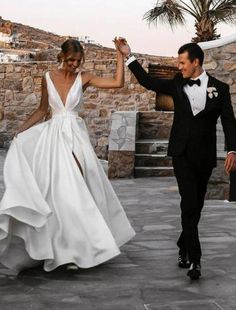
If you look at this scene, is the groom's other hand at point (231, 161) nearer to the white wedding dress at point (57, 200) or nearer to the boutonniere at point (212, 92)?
the boutonniere at point (212, 92)

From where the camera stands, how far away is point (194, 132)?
157 inches

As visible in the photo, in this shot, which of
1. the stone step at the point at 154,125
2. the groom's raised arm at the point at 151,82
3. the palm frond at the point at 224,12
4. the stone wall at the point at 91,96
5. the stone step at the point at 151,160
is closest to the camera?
the groom's raised arm at the point at 151,82

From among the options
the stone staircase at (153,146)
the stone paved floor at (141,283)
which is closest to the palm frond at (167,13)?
the stone staircase at (153,146)

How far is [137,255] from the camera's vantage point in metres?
4.73

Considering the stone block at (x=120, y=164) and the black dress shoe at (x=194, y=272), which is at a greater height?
the black dress shoe at (x=194, y=272)

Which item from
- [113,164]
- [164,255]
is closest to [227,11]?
[113,164]

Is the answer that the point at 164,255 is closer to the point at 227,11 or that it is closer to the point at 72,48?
the point at 72,48

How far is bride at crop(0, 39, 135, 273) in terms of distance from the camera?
3920 millimetres

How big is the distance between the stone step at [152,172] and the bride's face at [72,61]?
Result: 6.88m

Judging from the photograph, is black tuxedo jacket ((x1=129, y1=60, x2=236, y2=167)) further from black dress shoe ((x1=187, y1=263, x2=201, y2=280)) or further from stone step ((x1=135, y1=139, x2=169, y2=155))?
stone step ((x1=135, y1=139, x2=169, y2=155))

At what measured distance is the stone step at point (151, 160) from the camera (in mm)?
11578

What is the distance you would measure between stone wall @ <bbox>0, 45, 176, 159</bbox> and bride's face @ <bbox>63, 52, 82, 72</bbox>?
39.8 feet

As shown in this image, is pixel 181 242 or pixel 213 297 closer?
pixel 213 297

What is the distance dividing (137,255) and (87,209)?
82cm
